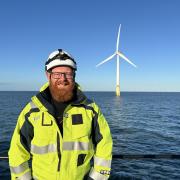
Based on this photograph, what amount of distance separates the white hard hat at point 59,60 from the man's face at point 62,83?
67 millimetres

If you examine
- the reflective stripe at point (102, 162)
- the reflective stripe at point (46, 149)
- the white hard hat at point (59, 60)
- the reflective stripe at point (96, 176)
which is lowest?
the reflective stripe at point (96, 176)

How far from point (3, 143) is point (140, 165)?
1410 cm

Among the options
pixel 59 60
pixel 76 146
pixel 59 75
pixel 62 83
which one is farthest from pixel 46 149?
pixel 59 60

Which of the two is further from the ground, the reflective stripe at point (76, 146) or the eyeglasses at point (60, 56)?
the eyeglasses at point (60, 56)

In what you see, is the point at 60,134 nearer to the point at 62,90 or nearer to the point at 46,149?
the point at 46,149

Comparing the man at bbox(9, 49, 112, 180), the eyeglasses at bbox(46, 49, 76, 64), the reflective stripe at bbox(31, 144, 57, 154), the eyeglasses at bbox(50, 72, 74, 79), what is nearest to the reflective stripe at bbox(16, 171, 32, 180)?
the man at bbox(9, 49, 112, 180)

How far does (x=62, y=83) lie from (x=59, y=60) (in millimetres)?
356

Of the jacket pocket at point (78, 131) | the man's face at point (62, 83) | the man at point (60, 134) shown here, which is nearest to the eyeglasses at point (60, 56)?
the man at point (60, 134)

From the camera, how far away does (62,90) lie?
3.93 metres

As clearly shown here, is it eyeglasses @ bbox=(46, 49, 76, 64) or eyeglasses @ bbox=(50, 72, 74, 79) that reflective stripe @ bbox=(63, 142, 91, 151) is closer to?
eyeglasses @ bbox=(50, 72, 74, 79)

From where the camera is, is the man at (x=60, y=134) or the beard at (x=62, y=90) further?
the beard at (x=62, y=90)

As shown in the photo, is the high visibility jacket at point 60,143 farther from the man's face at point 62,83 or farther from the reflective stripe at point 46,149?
the man's face at point 62,83

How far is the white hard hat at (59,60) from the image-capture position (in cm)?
391

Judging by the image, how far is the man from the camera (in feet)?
12.3
